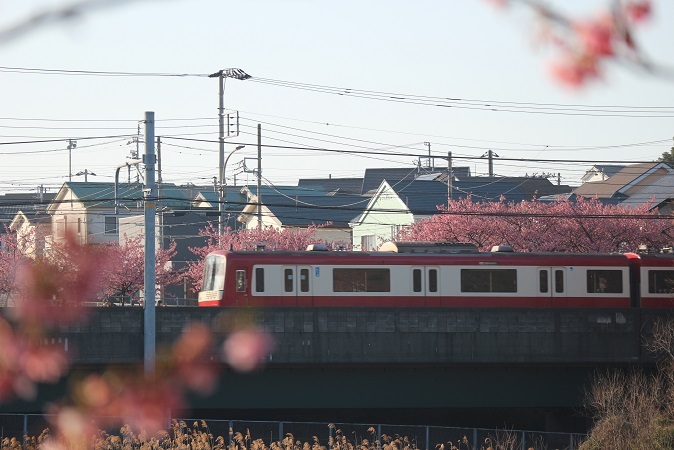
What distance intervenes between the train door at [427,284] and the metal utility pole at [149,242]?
8341mm

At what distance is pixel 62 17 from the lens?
274 cm

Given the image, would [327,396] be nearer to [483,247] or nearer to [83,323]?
[83,323]

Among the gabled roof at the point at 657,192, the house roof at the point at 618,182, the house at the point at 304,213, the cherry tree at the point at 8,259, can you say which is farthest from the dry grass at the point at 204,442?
the house roof at the point at 618,182

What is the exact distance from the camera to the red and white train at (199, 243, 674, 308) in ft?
86.2

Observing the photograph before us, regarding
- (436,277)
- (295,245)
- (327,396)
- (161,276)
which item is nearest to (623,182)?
(295,245)

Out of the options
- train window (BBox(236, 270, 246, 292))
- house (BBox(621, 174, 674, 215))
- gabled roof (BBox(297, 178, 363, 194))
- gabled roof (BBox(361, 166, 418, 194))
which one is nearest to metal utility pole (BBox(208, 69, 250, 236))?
train window (BBox(236, 270, 246, 292))

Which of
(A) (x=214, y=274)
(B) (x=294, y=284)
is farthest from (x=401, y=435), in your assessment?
(A) (x=214, y=274)

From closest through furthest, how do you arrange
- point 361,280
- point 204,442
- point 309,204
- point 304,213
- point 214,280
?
point 204,442, point 361,280, point 214,280, point 304,213, point 309,204

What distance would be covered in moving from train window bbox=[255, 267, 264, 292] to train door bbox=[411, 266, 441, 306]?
419 centimetres

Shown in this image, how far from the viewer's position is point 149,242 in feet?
68.5

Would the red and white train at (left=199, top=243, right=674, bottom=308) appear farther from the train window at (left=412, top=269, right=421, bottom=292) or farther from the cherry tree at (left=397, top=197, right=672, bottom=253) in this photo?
the cherry tree at (left=397, top=197, right=672, bottom=253)

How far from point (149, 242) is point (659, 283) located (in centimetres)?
1539

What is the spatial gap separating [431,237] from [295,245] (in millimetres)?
6295

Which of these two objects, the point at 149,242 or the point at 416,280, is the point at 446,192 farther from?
the point at 149,242
